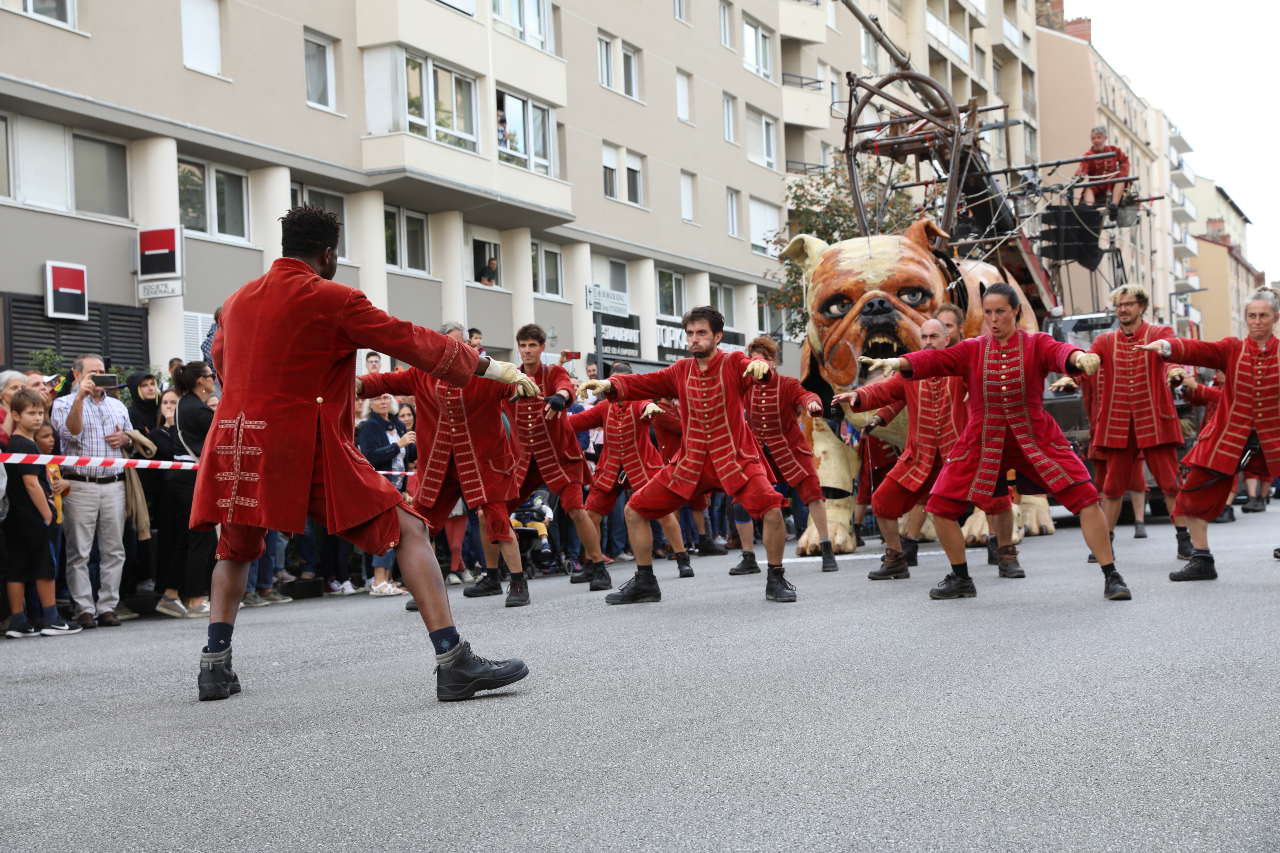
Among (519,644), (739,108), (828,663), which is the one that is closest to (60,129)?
(519,644)

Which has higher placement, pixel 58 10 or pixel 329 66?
pixel 329 66

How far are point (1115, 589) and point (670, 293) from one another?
86.9 feet

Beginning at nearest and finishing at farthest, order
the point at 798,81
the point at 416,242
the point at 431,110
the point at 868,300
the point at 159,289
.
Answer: the point at 868,300
the point at 159,289
the point at 431,110
the point at 416,242
the point at 798,81

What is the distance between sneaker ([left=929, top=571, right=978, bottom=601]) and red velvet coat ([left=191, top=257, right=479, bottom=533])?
12.7 feet

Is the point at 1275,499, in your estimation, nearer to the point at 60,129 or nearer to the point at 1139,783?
the point at 60,129

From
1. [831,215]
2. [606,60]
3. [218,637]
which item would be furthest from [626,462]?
[606,60]

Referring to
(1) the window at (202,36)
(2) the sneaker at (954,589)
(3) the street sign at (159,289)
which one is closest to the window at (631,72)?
(1) the window at (202,36)

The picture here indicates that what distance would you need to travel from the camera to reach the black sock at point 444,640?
5.28 m

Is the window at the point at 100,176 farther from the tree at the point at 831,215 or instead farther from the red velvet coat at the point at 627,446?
the tree at the point at 831,215

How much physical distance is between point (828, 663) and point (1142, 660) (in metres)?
1.22

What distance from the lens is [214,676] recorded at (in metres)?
5.55

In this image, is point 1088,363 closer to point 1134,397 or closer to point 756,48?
point 1134,397

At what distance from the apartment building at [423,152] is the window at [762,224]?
11 centimetres

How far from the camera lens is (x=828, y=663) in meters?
5.80
